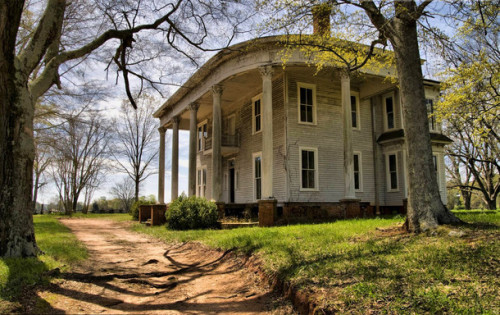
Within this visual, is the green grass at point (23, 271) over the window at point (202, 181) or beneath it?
beneath

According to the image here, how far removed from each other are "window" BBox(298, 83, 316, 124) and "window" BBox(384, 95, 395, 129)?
14.6ft

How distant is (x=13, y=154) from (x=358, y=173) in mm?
15205

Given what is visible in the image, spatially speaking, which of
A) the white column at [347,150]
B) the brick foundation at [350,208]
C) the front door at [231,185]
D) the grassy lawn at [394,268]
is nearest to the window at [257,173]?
the front door at [231,185]

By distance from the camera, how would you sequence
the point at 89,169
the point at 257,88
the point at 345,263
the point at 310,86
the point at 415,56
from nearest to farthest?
1. the point at 345,263
2. the point at 415,56
3. the point at 310,86
4. the point at 257,88
5. the point at 89,169

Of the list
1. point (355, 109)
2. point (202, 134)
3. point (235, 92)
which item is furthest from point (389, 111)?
point (202, 134)

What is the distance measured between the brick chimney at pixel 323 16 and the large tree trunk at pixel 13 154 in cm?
650

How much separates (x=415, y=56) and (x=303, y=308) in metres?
6.46

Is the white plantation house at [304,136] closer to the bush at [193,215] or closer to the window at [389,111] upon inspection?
the window at [389,111]

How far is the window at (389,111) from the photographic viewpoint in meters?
19.3

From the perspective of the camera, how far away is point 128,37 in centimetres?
995

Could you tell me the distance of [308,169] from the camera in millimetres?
17109

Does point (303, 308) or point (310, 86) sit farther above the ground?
point (310, 86)

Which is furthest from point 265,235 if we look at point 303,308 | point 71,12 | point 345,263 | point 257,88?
point 257,88

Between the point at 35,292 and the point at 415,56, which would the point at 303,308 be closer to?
the point at 35,292
